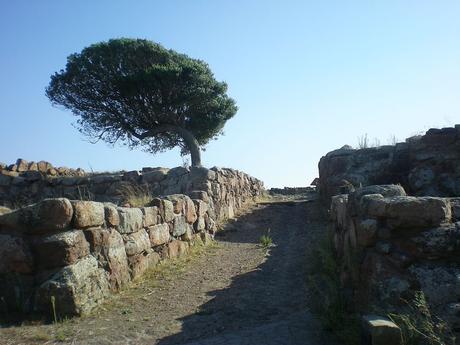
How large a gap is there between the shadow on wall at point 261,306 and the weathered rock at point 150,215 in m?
1.36

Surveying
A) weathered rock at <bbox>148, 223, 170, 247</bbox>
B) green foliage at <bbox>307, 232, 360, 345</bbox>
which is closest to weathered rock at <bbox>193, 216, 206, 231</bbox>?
weathered rock at <bbox>148, 223, 170, 247</bbox>

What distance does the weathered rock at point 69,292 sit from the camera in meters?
4.72

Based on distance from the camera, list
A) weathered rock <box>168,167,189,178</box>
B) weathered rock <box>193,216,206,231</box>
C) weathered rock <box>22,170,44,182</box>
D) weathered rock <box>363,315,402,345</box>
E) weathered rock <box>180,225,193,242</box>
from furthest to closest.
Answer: weathered rock <box>22,170,44,182</box> < weathered rock <box>168,167,189,178</box> < weathered rock <box>193,216,206,231</box> < weathered rock <box>180,225,193,242</box> < weathered rock <box>363,315,402,345</box>

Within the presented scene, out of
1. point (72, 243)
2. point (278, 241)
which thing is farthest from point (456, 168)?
point (72, 243)

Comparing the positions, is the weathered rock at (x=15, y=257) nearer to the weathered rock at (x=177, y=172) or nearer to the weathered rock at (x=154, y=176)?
the weathered rock at (x=177, y=172)

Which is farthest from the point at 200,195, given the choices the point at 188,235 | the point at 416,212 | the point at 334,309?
the point at 416,212

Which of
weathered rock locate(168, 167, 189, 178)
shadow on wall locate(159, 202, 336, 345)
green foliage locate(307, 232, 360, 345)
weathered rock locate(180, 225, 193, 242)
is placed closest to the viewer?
green foliage locate(307, 232, 360, 345)

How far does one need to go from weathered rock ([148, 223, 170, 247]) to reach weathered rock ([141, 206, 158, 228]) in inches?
3.6

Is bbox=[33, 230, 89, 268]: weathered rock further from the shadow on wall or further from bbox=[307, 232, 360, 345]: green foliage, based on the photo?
bbox=[307, 232, 360, 345]: green foliage

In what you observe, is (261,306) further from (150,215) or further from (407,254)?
(150,215)

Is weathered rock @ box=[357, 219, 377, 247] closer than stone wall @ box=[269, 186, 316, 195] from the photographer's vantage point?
Yes

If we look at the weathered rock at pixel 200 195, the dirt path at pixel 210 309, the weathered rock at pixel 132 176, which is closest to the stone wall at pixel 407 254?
the dirt path at pixel 210 309

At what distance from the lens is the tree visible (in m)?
20.9

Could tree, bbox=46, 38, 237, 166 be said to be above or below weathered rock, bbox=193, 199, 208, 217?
above
